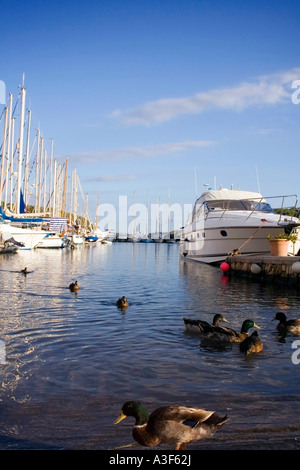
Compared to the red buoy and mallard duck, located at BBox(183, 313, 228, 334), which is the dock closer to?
the red buoy

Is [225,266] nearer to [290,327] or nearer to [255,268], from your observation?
[255,268]

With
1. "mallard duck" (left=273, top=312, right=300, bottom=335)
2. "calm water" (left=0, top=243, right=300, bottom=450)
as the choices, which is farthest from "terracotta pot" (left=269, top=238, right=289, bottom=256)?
"mallard duck" (left=273, top=312, right=300, bottom=335)

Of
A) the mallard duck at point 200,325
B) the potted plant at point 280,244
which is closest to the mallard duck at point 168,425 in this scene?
the mallard duck at point 200,325

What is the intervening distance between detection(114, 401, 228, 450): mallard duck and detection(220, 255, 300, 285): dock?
16768 mm

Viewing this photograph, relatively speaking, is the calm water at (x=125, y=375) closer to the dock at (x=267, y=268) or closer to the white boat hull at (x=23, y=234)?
the dock at (x=267, y=268)

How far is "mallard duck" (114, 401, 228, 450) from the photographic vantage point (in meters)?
4.92

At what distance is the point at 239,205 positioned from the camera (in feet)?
109

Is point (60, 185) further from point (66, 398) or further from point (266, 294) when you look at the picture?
point (66, 398)

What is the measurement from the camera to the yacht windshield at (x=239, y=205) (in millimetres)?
32438

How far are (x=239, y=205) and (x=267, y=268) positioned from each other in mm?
10257
